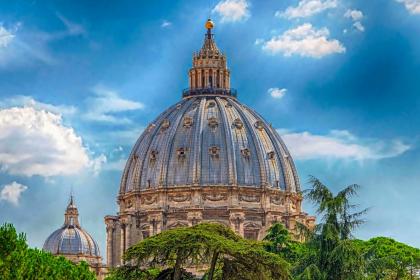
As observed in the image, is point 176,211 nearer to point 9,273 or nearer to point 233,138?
point 233,138

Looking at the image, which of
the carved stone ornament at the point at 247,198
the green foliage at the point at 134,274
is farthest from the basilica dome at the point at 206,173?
the green foliage at the point at 134,274

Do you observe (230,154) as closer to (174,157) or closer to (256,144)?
(256,144)

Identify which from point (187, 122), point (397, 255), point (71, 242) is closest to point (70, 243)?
point (71, 242)

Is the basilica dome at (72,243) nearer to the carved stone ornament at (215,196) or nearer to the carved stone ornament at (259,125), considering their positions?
the carved stone ornament at (215,196)

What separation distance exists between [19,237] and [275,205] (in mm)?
86623

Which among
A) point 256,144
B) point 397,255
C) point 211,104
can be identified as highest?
point 211,104

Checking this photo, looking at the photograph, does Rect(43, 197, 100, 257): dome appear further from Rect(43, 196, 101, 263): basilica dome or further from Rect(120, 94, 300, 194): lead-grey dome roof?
Rect(120, 94, 300, 194): lead-grey dome roof

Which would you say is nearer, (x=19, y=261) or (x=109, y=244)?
(x=19, y=261)

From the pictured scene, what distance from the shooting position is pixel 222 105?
5679 inches

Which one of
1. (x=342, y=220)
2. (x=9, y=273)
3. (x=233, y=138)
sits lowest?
(x=9, y=273)

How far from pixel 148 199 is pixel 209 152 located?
330 inches

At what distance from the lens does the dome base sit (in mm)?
133750

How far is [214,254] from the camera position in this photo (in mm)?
57375

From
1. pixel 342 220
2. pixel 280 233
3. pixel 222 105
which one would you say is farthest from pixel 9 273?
pixel 222 105
